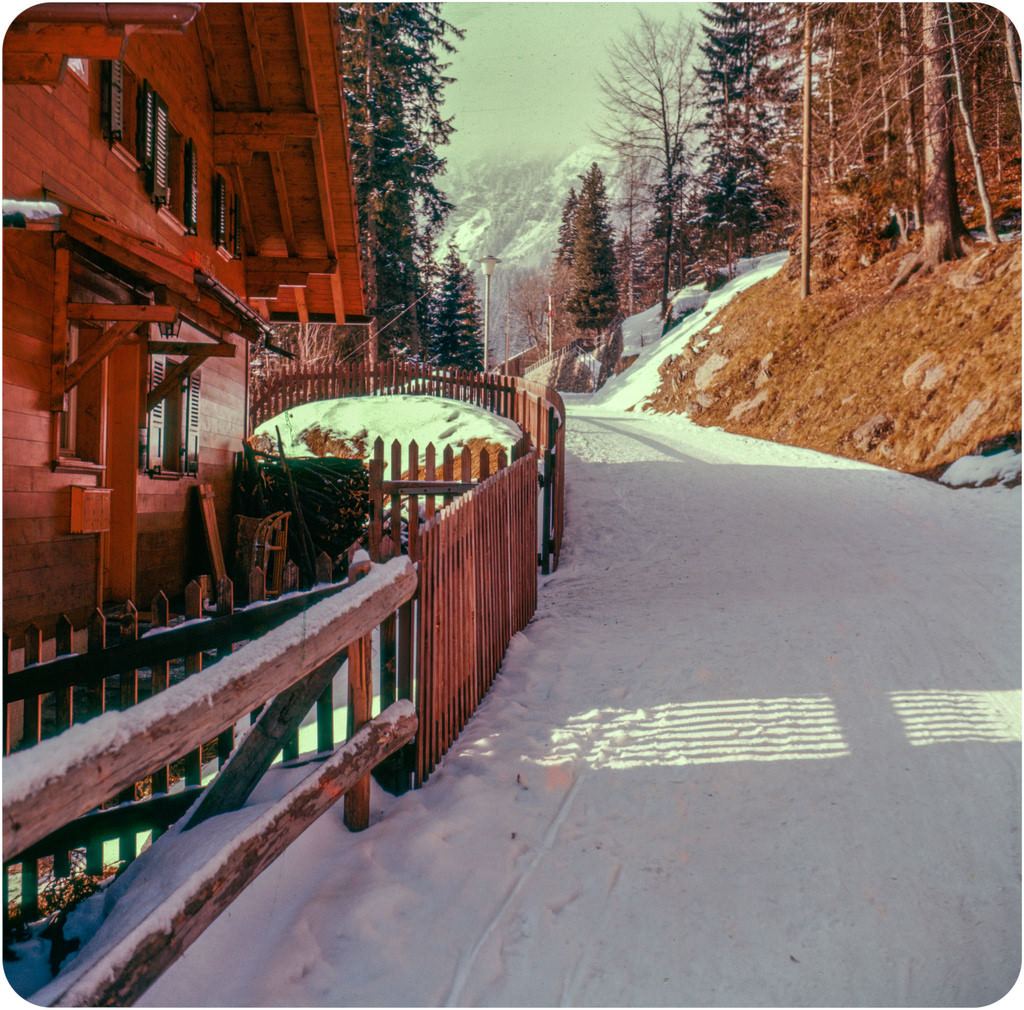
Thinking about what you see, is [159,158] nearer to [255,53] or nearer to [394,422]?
[255,53]

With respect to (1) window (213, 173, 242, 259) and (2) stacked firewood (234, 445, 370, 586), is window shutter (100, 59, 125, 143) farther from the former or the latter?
(2) stacked firewood (234, 445, 370, 586)

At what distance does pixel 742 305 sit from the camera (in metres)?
28.0

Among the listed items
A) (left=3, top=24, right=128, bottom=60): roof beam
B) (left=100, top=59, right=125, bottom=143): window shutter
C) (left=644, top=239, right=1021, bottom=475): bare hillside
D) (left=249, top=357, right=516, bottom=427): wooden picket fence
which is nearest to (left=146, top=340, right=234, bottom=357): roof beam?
(left=100, top=59, right=125, bottom=143): window shutter

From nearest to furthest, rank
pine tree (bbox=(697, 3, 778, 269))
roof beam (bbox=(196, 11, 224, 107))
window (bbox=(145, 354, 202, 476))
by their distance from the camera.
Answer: window (bbox=(145, 354, 202, 476)) < roof beam (bbox=(196, 11, 224, 107)) < pine tree (bbox=(697, 3, 778, 269))

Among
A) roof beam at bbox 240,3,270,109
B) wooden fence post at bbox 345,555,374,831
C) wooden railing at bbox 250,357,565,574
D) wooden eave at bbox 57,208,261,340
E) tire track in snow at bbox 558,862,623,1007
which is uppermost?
roof beam at bbox 240,3,270,109

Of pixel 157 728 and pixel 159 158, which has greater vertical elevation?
pixel 159 158

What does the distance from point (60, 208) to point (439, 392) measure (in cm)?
1585

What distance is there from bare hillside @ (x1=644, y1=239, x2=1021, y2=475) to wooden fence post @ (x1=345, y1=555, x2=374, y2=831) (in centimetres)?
1193

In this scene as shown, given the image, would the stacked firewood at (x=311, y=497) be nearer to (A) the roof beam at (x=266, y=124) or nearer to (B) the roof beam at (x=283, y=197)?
(B) the roof beam at (x=283, y=197)

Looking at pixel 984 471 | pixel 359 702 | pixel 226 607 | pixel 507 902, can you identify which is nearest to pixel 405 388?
pixel 984 471

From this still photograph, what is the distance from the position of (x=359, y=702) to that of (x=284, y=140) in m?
8.54

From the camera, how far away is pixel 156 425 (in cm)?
805

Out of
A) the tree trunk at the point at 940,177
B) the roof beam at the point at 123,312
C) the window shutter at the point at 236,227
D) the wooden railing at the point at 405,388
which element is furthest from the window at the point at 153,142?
the tree trunk at the point at 940,177

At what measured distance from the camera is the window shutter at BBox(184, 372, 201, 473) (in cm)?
887
